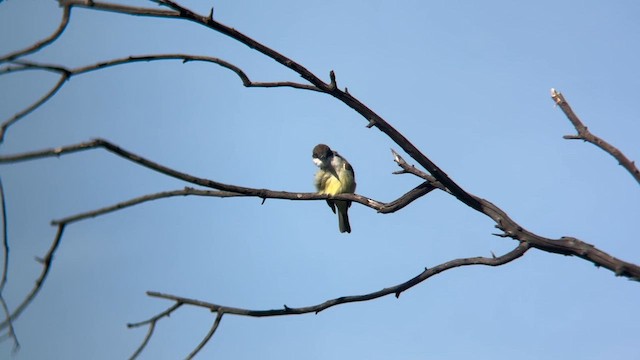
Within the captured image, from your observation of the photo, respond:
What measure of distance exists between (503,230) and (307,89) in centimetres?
138

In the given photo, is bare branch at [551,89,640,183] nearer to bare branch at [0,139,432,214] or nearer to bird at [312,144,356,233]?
bare branch at [0,139,432,214]

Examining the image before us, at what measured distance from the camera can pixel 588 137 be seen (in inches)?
206

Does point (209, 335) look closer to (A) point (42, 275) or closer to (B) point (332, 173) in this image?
(A) point (42, 275)

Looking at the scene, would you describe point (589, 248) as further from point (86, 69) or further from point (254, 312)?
point (86, 69)

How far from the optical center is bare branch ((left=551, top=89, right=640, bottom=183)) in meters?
4.84

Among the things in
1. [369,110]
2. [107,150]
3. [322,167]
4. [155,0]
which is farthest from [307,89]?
[322,167]

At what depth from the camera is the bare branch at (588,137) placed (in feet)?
15.9

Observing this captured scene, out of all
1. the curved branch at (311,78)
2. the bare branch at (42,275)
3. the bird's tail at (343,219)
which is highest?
the bird's tail at (343,219)

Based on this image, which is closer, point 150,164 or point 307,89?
point 150,164

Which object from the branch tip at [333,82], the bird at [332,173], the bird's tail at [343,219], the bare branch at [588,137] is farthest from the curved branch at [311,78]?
the bird's tail at [343,219]

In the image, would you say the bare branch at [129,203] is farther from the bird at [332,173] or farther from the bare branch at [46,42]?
the bird at [332,173]

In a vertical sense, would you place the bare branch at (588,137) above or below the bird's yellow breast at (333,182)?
below

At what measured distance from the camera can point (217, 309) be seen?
5.02m

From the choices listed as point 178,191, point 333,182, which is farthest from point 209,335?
point 333,182
